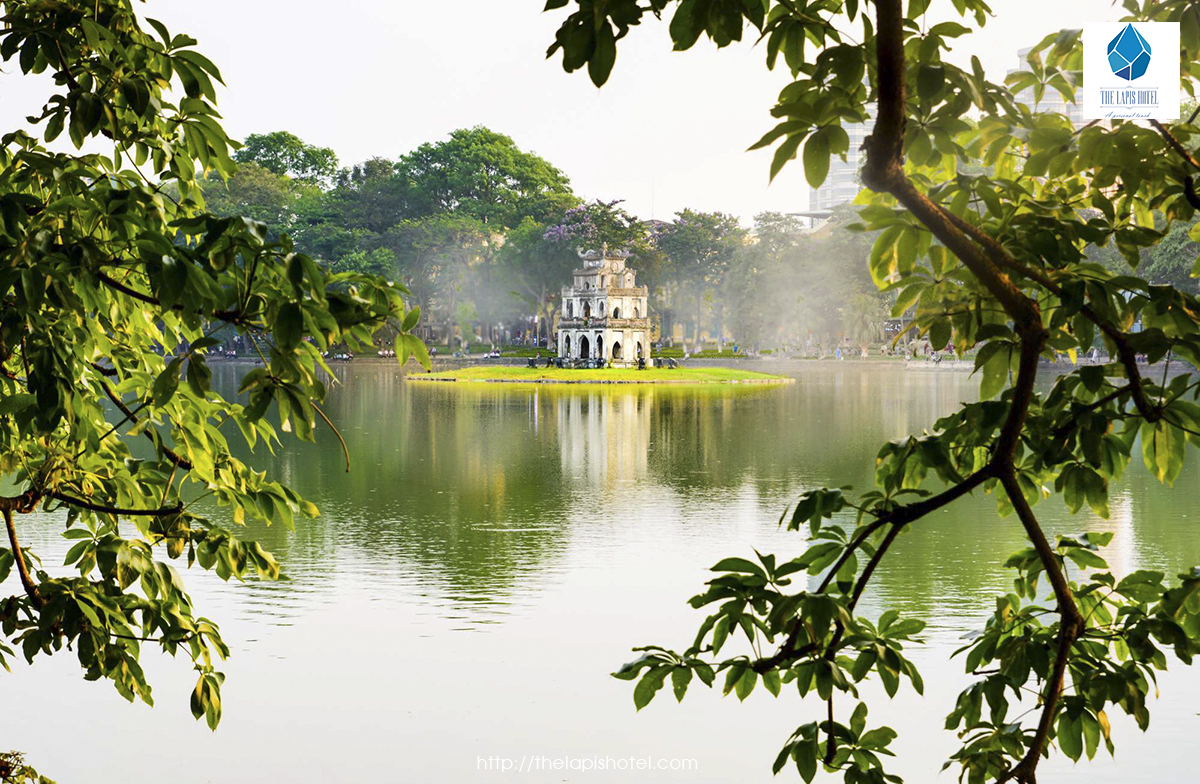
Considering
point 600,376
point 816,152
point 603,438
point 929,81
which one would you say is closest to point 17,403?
point 816,152

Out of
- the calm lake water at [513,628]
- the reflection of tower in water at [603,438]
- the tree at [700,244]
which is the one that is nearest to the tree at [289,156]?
the tree at [700,244]

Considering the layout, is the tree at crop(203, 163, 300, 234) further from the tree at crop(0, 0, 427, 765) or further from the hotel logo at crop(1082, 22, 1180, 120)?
the hotel logo at crop(1082, 22, 1180, 120)

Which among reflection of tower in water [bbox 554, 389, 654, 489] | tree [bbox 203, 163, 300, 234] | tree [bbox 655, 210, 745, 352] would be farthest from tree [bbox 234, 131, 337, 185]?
reflection of tower in water [bbox 554, 389, 654, 489]

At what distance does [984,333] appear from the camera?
1.82 meters

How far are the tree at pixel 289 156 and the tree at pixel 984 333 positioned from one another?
219ft

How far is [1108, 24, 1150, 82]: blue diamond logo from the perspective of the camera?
7.30ft

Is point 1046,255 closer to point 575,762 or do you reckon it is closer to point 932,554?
point 575,762

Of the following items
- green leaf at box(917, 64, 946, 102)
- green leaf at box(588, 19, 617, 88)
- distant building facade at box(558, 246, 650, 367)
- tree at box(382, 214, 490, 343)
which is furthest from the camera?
tree at box(382, 214, 490, 343)

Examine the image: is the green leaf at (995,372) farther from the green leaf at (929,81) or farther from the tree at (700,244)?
the tree at (700,244)

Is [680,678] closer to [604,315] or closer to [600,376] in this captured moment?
[600,376]

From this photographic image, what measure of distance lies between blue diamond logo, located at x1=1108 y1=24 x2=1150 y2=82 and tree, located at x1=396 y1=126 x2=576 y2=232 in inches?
2317

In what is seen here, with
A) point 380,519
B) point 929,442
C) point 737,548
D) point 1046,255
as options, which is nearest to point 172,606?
point 929,442

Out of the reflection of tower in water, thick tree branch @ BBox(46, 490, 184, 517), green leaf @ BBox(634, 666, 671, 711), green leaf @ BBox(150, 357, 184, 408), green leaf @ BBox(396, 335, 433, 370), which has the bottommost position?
the reflection of tower in water

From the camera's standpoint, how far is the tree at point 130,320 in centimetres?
170
